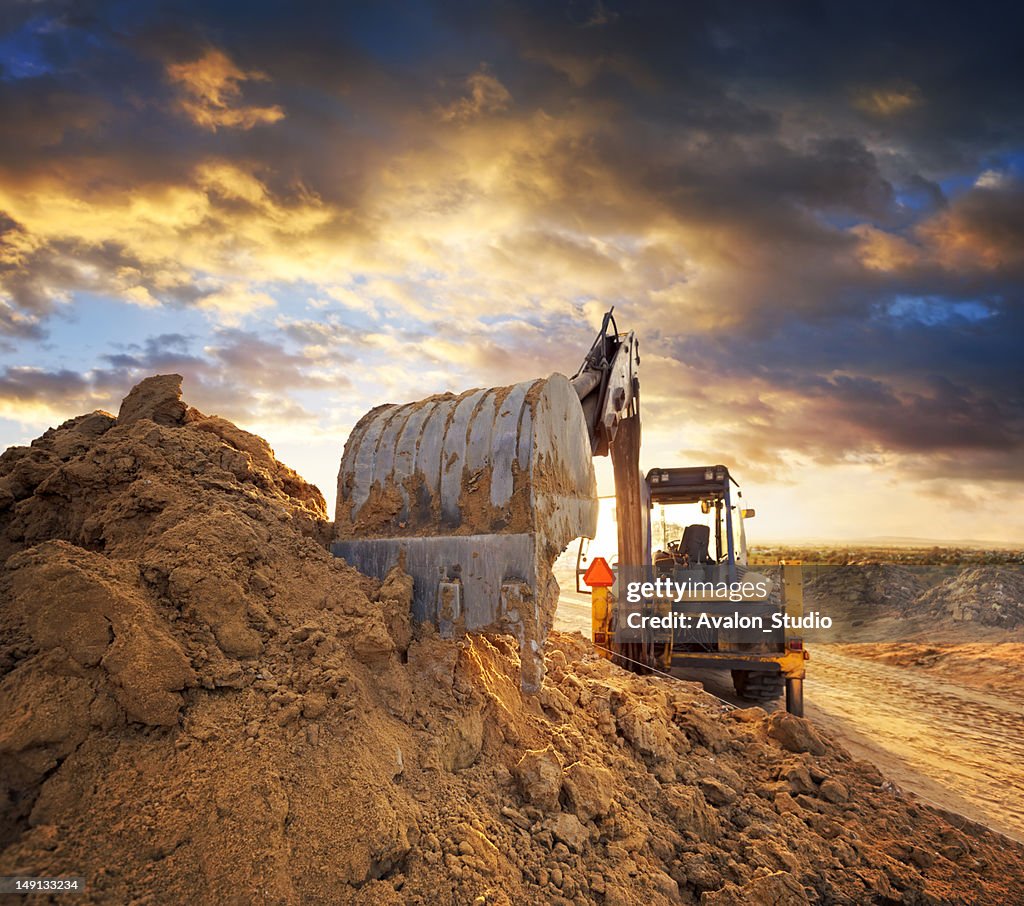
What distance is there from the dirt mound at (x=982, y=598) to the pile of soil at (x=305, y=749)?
15.3m

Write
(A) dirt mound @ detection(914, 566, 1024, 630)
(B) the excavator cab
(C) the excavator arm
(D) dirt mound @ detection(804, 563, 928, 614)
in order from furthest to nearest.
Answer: (D) dirt mound @ detection(804, 563, 928, 614), (A) dirt mound @ detection(914, 566, 1024, 630), (B) the excavator cab, (C) the excavator arm

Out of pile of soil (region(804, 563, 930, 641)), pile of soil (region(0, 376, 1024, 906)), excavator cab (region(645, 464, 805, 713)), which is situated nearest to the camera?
pile of soil (region(0, 376, 1024, 906))

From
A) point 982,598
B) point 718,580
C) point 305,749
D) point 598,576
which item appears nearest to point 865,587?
point 982,598

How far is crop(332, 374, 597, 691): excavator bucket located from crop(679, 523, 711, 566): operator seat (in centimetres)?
514

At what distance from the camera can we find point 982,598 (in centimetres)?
1877

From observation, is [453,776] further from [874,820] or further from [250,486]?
[874,820]

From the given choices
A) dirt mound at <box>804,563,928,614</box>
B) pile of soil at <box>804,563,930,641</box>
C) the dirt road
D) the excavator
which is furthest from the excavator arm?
dirt mound at <box>804,563,928,614</box>

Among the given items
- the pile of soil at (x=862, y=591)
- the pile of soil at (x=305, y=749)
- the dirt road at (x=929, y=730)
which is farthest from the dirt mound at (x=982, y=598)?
the pile of soil at (x=305, y=749)

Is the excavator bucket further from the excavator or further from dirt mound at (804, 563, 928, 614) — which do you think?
dirt mound at (804, 563, 928, 614)

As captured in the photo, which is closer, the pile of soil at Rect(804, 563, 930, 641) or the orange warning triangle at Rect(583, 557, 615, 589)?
the orange warning triangle at Rect(583, 557, 615, 589)

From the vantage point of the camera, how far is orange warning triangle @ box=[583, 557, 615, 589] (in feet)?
30.8

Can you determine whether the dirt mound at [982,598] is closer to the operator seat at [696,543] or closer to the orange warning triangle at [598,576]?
the operator seat at [696,543]

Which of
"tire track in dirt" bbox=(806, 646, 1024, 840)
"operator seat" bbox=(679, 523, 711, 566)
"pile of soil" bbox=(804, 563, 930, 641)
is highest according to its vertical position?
"operator seat" bbox=(679, 523, 711, 566)

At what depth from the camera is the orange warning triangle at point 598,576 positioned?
9.38 m
